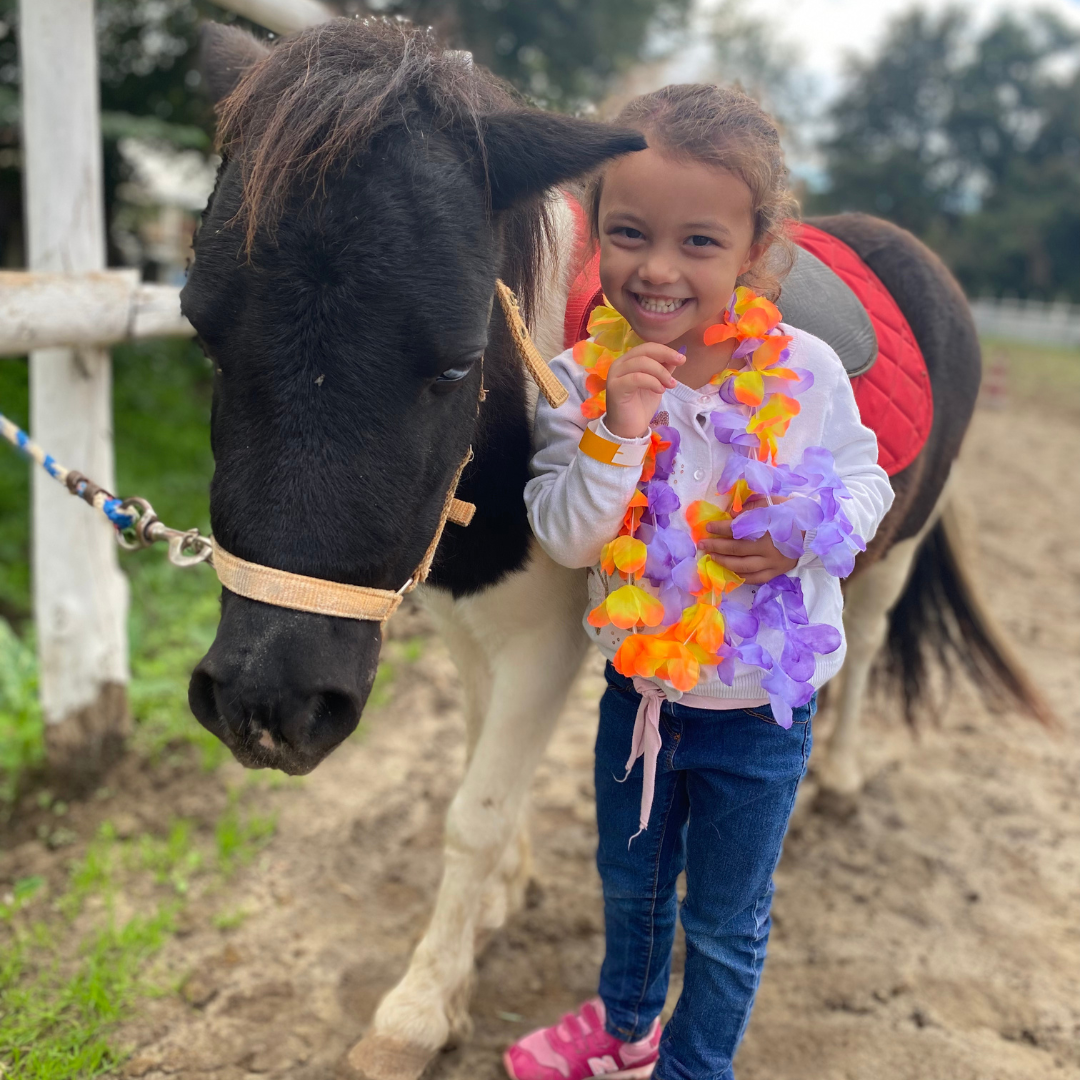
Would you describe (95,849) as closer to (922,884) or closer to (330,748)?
(330,748)

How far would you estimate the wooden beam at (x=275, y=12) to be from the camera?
9.99 ft

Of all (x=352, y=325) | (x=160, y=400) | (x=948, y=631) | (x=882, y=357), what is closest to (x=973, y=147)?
(x=160, y=400)

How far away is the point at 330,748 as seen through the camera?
55.9 inches

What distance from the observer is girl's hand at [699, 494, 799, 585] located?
146 centimetres

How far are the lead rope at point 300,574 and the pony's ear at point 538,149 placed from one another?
17 cm

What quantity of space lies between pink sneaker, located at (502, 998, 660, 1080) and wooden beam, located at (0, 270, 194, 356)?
75.8 inches

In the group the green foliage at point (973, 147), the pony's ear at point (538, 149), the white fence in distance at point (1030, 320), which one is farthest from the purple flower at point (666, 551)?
the green foliage at point (973, 147)

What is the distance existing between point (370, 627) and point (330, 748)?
201 mm

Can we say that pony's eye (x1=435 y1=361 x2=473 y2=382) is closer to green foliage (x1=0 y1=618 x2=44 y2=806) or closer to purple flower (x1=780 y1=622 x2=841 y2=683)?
purple flower (x1=780 y1=622 x2=841 y2=683)

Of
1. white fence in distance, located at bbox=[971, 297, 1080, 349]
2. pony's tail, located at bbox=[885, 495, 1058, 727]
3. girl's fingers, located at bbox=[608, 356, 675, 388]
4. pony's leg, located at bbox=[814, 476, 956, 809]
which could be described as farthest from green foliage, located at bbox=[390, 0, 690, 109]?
white fence in distance, located at bbox=[971, 297, 1080, 349]

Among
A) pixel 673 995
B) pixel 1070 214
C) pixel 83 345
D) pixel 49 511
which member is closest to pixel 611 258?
pixel 673 995

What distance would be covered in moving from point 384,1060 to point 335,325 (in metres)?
1.58

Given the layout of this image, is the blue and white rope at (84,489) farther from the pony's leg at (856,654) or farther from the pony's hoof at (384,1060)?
the pony's leg at (856,654)

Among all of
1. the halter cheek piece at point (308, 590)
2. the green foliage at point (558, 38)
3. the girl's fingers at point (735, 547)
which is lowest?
the halter cheek piece at point (308, 590)
